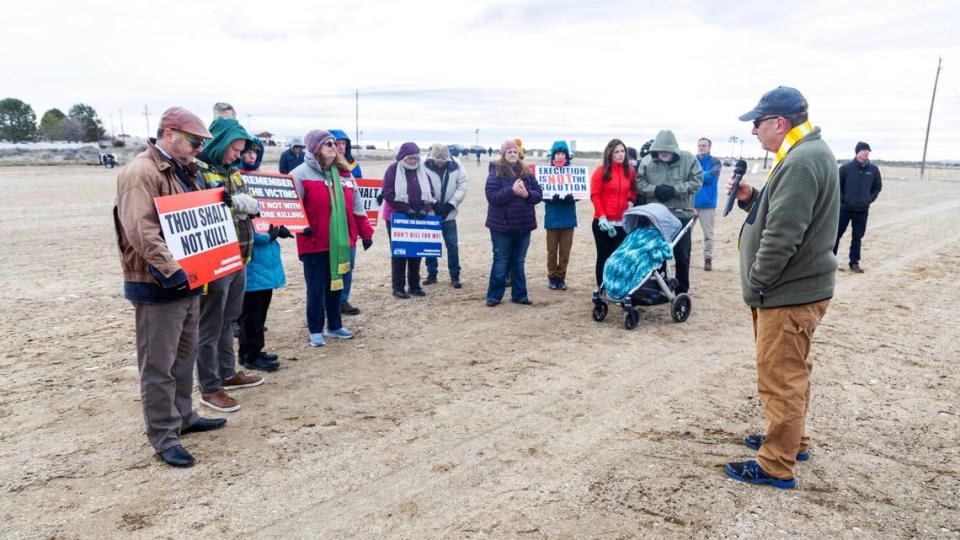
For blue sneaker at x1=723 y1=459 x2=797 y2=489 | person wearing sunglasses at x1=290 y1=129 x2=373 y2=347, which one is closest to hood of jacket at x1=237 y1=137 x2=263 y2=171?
person wearing sunglasses at x1=290 y1=129 x2=373 y2=347

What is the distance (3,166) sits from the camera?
3538 centimetres

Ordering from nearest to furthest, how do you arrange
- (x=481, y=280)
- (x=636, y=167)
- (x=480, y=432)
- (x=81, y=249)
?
(x=480, y=432), (x=636, y=167), (x=481, y=280), (x=81, y=249)

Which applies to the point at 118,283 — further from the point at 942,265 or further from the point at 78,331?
the point at 942,265

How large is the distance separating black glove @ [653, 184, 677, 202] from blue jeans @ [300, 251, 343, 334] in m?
4.15

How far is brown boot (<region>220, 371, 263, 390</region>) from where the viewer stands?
17.1 feet

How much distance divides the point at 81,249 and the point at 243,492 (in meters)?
9.57

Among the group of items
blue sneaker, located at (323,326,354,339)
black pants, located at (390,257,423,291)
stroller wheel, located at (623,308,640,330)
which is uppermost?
black pants, located at (390,257,423,291)

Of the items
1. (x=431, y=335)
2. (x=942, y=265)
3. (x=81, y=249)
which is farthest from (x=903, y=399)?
(x=81, y=249)

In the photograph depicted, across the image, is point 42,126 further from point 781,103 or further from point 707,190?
point 781,103

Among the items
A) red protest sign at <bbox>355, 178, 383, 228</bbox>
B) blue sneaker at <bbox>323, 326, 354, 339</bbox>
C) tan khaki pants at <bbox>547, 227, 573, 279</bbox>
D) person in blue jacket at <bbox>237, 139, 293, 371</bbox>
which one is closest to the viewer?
person in blue jacket at <bbox>237, 139, 293, 371</bbox>

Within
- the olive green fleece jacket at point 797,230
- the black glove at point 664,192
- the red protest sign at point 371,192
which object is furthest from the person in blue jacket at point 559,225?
the olive green fleece jacket at point 797,230

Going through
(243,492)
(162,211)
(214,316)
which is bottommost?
(243,492)

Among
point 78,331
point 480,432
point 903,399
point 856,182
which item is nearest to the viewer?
point 480,432

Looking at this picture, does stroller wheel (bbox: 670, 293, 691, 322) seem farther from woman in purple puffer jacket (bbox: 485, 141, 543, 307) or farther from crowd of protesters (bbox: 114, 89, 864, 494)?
woman in purple puffer jacket (bbox: 485, 141, 543, 307)
